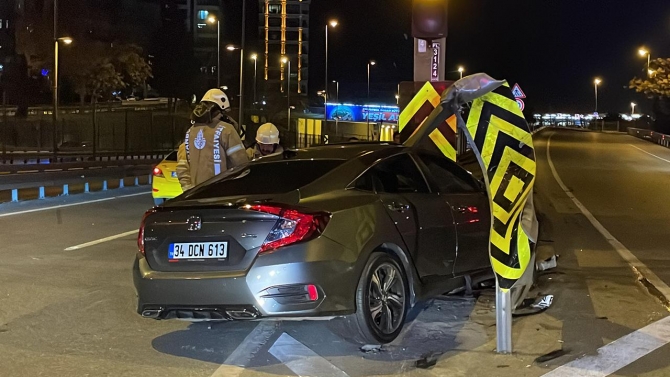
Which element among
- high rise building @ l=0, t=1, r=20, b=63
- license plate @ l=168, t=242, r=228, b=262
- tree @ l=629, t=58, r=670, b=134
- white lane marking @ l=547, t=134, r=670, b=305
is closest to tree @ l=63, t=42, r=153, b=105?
high rise building @ l=0, t=1, r=20, b=63

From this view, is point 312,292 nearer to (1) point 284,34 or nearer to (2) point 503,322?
(2) point 503,322

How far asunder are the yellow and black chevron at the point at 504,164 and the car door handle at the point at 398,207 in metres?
0.85

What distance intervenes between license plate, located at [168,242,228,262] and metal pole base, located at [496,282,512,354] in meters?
2.03

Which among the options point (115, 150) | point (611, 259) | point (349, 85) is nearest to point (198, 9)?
point (349, 85)

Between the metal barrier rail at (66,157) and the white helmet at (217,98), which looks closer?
the white helmet at (217,98)

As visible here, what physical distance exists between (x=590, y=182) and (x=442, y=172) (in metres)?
18.0

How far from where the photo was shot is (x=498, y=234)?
5.84 m

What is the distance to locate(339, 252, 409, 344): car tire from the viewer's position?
591cm

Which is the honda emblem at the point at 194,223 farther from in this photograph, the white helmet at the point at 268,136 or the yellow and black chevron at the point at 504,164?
the white helmet at the point at 268,136

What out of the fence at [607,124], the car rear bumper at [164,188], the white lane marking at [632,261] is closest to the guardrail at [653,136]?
the fence at [607,124]

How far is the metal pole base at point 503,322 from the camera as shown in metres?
5.87

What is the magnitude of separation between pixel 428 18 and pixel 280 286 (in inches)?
390

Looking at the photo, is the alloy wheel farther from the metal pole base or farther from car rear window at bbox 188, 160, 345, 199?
car rear window at bbox 188, 160, 345, 199

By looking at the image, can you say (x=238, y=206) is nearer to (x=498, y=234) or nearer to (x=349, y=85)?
(x=498, y=234)
